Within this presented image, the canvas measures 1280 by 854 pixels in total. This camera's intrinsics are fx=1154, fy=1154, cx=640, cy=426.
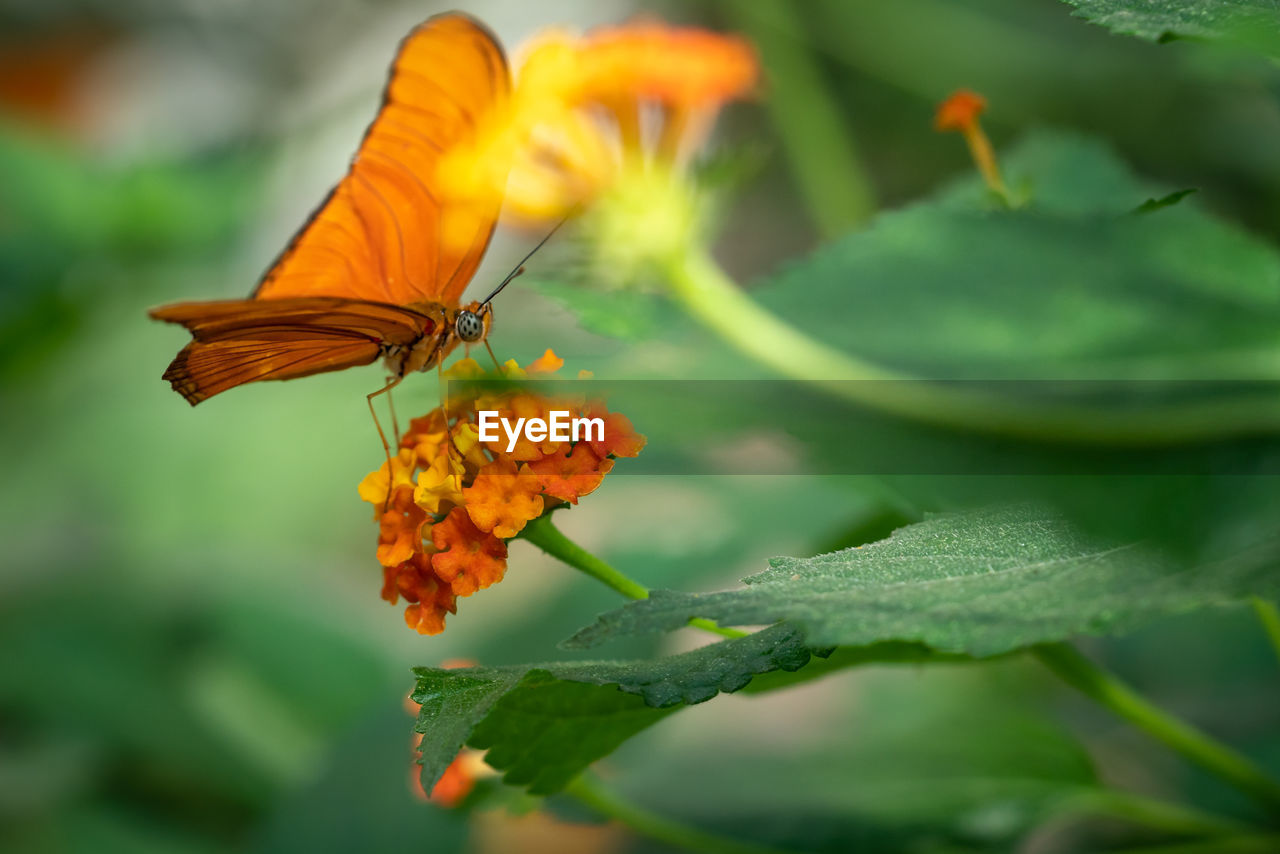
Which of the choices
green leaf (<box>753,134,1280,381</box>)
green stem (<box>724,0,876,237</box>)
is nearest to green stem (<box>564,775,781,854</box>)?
green leaf (<box>753,134,1280,381</box>)

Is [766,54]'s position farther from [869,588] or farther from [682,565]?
[869,588]

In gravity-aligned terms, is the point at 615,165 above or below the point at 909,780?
above

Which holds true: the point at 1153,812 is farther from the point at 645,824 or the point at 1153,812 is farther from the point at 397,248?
the point at 397,248

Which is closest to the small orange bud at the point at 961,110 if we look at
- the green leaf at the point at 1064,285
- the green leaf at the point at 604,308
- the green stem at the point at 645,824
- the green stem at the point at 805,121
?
the green leaf at the point at 1064,285

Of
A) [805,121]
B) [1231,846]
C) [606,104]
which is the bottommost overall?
[1231,846]

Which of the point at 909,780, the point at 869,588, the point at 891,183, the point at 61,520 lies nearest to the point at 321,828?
the point at 909,780

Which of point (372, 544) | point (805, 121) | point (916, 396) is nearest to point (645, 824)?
point (916, 396)

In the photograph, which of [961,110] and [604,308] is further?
[604,308]
